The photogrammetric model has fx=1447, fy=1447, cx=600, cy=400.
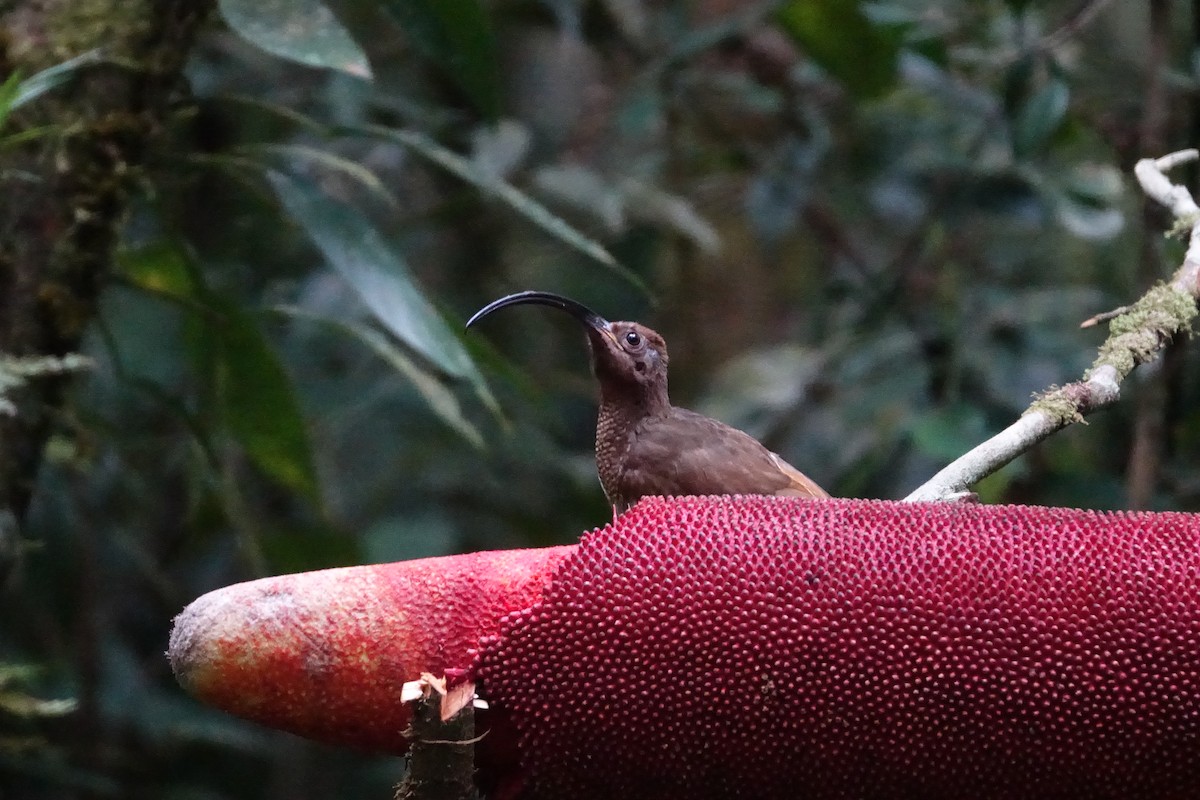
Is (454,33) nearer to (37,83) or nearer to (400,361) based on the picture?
(400,361)

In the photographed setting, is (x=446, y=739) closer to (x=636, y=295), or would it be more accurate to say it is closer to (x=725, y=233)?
(x=636, y=295)

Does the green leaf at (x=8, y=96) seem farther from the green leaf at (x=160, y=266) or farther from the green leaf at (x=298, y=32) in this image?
the green leaf at (x=160, y=266)

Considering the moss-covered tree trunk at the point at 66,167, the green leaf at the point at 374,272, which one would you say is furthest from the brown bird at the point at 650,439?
the moss-covered tree trunk at the point at 66,167

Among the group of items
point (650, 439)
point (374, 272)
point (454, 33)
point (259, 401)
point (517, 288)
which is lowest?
point (517, 288)

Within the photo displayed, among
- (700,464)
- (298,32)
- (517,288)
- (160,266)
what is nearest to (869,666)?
(700,464)

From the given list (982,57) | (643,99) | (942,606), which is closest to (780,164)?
(643,99)

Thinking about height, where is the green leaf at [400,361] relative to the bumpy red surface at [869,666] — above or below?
below

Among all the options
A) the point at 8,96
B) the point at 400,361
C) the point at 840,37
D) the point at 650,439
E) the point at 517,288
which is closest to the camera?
the point at 8,96
